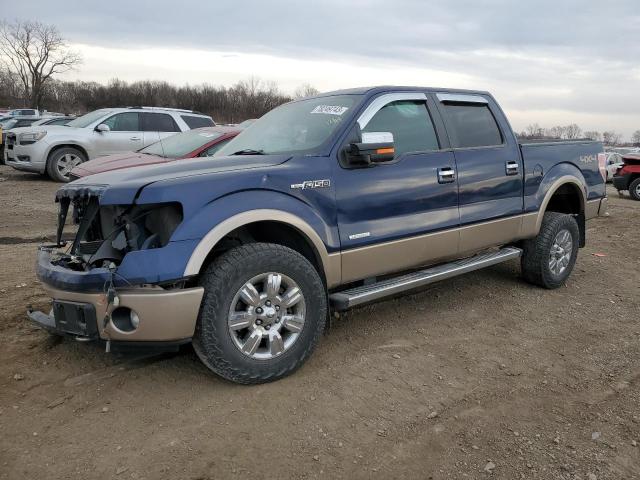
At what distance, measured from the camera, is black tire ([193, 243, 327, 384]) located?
3139 mm

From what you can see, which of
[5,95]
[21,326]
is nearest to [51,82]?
[5,95]

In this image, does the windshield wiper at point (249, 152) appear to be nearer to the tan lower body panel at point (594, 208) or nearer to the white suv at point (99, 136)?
the tan lower body panel at point (594, 208)

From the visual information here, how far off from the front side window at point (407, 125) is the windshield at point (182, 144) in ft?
13.9

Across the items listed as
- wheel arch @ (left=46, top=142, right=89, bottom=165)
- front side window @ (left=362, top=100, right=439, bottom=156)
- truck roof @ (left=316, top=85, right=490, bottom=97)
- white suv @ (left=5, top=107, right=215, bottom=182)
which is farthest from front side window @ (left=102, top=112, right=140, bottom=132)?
front side window @ (left=362, top=100, right=439, bottom=156)

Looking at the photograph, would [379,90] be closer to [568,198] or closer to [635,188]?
[568,198]

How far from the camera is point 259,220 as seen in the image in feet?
10.9

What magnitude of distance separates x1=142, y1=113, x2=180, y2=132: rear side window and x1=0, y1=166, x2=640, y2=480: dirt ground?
8086mm

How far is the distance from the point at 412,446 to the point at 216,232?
1.58 m

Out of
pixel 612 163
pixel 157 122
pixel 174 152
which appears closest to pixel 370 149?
pixel 174 152

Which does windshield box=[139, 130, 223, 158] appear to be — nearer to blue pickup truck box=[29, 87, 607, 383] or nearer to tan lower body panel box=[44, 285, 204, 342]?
blue pickup truck box=[29, 87, 607, 383]

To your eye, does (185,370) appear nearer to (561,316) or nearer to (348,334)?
(348,334)

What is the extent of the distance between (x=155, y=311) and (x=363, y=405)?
4.30 feet

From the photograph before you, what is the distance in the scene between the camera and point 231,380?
10.7 ft

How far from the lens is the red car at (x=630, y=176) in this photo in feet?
51.9
